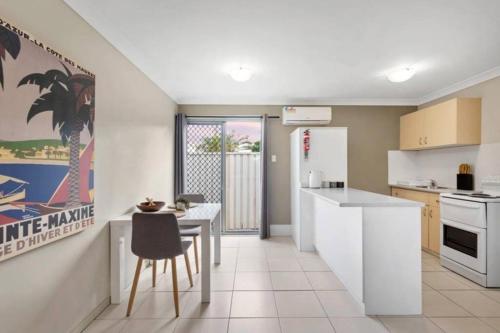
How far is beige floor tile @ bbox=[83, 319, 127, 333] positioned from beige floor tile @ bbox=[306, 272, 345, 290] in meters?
1.80

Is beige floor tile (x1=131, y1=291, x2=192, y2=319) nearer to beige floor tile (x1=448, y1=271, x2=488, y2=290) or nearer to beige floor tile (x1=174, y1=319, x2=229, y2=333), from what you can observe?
beige floor tile (x1=174, y1=319, x2=229, y2=333)

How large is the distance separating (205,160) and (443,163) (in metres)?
3.91

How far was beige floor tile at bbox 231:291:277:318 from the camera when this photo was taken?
213 cm

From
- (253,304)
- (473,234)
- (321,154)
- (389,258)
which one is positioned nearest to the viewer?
(389,258)

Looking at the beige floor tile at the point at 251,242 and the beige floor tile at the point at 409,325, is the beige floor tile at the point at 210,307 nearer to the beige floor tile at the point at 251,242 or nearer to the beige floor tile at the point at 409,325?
the beige floor tile at the point at 409,325

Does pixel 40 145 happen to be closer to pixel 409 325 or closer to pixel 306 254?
pixel 409 325

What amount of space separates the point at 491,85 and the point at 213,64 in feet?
11.5

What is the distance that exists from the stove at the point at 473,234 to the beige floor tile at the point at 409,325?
45.4 inches

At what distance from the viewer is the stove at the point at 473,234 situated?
2.56 m

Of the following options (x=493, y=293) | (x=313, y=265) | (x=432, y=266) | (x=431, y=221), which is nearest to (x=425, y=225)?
(x=431, y=221)

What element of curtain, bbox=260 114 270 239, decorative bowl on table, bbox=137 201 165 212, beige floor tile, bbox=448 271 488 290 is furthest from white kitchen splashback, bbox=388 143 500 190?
decorative bowl on table, bbox=137 201 165 212

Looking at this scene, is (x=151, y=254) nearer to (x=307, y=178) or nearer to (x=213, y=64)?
(x=213, y=64)

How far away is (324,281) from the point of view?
8.91ft

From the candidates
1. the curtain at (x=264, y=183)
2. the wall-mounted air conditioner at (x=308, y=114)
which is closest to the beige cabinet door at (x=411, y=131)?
the wall-mounted air conditioner at (x=308, y=114)
